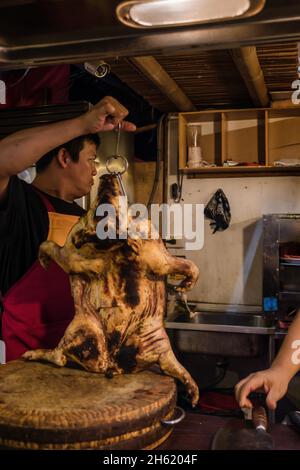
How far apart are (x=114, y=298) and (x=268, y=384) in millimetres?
568

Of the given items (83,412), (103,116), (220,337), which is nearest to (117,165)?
(103,116)

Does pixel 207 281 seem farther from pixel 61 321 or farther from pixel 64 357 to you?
pixel 64 357

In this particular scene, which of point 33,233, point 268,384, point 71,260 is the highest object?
point 33,233

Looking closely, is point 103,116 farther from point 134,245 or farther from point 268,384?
point 268,384

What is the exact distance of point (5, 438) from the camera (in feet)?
3.64

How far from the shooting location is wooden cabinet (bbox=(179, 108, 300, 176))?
15.9 feet

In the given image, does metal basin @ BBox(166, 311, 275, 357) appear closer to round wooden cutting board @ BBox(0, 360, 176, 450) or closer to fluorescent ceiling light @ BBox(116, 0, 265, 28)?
round wooden cutting board @ BBox(0, 360, 176, 450)

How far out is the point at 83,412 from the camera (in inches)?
44.2

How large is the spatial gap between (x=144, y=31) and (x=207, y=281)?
414cm

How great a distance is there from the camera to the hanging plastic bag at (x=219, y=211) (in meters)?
5.10

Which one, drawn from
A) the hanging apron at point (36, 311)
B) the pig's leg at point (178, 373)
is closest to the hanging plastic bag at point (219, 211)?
the hanging apron at point (36, 311)

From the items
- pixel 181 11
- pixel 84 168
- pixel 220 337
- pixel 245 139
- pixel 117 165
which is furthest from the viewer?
pixel 245 139

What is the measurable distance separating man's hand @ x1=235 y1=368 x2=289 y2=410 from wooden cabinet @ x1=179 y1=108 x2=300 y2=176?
3509 mm

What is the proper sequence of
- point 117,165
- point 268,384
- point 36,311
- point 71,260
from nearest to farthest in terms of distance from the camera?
point 268,384 → point 71,260 → point 117,165 → point 36,311
